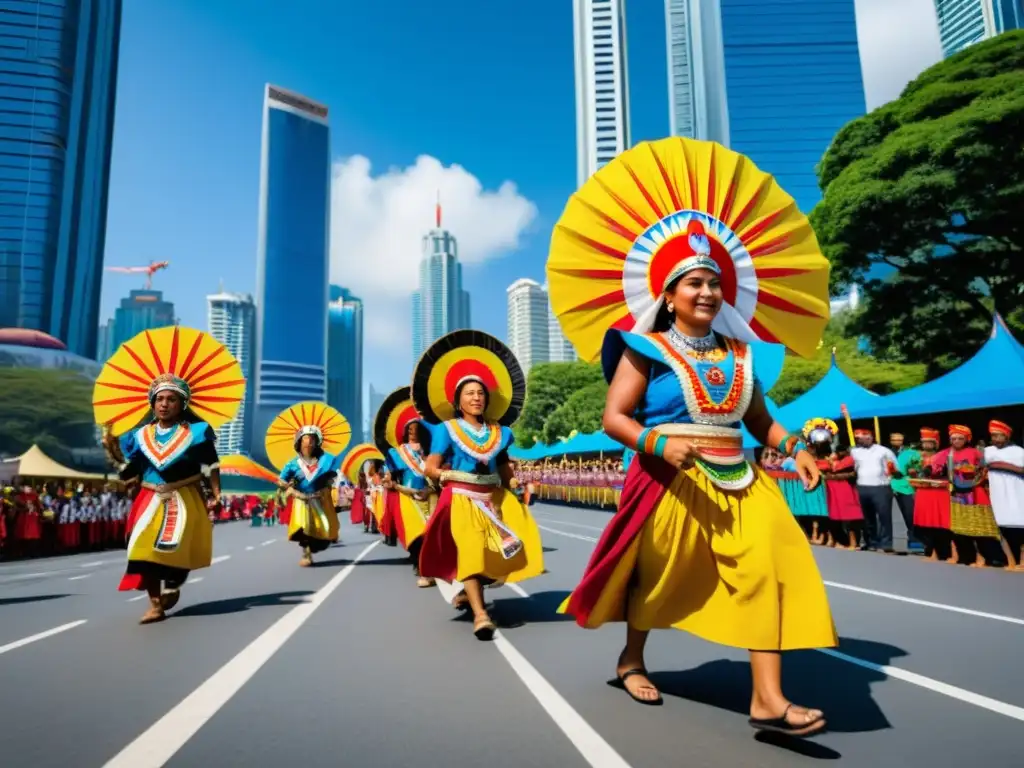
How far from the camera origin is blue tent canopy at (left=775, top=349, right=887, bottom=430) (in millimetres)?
18078

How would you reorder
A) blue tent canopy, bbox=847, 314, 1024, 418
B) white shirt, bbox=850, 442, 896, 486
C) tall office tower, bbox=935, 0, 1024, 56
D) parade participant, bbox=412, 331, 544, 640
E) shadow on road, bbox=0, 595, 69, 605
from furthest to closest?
tall office tower, bbox=935, 0, 1024, 56 < blue tent canopy, bbox=847, 314, 1024, 418 < white shirt, bbox=850, 442, 896, 486 < shadow on road, bbox=0, 595, 69, 605 < parade participant, bbox=412, 331, 544, 640

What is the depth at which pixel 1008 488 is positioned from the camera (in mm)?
9578

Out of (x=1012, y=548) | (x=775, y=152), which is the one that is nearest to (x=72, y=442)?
(x=1012, y=548)

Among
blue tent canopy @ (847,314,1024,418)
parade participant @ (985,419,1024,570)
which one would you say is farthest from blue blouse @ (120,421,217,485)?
blue tent canopy @ (847,314,1024,418)

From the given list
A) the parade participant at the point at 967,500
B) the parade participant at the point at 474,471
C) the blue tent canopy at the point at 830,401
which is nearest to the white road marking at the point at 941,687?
the parade participant at the point at 474,471

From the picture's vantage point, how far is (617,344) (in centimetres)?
382

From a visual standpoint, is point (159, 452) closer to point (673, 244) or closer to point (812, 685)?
point (673, 244)

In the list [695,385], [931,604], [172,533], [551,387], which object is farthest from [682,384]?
[551,387]

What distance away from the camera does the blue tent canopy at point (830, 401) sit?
1808 centimetres

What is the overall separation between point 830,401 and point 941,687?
52.4 feet

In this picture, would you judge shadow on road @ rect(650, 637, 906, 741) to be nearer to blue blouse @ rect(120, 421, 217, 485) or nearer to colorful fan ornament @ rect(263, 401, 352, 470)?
blue blouse @ rect(120, 421, 217, 485)

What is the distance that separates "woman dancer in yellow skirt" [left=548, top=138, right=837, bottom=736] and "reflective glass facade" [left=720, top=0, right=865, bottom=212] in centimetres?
16087

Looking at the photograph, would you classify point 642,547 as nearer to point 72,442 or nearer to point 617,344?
point 617,344

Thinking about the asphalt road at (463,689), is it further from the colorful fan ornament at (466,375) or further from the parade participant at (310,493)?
the parade participant at (310,493)
